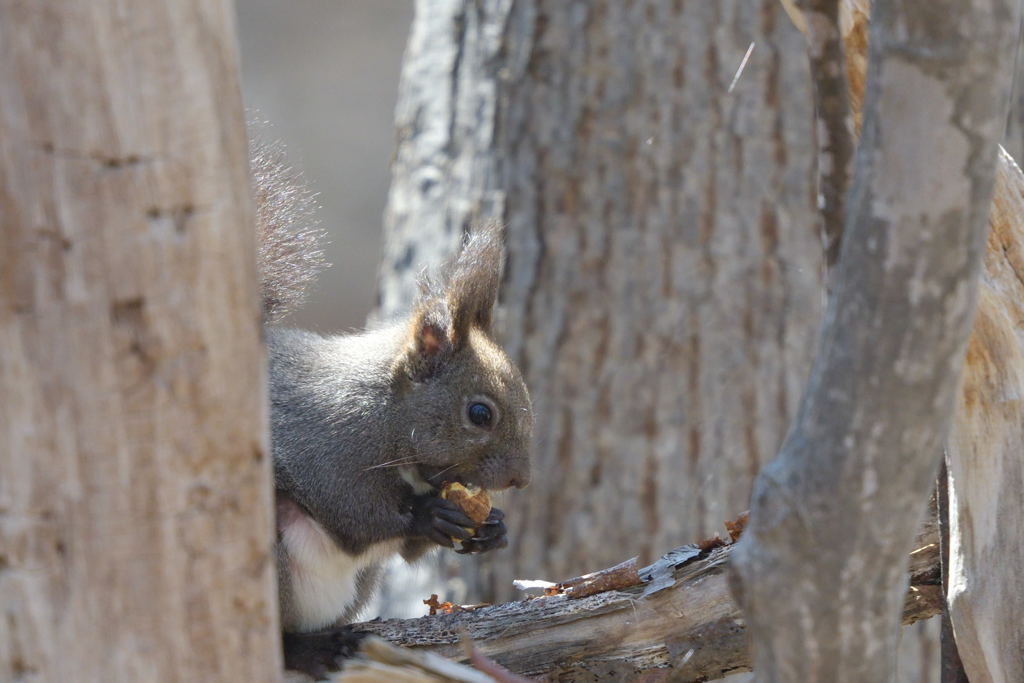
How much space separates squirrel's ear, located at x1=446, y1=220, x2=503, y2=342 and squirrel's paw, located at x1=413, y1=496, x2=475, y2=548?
0.32 metres

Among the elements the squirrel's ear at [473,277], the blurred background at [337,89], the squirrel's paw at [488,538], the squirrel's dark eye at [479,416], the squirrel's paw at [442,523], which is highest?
the blurred background at [337,89]

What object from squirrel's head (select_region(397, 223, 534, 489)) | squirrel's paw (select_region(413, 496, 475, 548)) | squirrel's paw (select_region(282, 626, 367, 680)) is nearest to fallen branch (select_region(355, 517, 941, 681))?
squirrel's paw (select_region(282, 626, 367, 680))

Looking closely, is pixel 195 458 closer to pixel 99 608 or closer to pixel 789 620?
pixel 99 608

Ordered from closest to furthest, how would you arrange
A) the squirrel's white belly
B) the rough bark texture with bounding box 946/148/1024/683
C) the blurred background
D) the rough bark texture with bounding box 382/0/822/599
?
1. the rough bark texture with bounding box 946/148/1024/683
2. the squirrel's white belly
3. the rough bark texture with bounding box 382/0/822/599
4. the blurred background

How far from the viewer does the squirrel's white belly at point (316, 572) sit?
1975 millimetres

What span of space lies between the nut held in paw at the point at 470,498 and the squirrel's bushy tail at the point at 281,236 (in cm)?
45

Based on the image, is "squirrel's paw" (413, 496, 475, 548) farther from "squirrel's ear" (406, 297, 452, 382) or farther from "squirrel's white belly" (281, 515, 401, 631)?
"squirrel's ear" (406, 297, 452, 382)

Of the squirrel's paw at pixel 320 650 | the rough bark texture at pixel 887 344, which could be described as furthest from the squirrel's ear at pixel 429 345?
the rough bark texture at pixel 887 344

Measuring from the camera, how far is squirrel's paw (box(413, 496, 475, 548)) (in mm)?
2080

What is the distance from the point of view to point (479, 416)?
2.17m

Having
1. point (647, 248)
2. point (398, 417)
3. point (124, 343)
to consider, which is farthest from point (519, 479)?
point (647, 248)

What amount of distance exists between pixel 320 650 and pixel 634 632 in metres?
0.50

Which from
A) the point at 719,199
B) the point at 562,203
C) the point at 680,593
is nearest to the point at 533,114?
the point at 562,203

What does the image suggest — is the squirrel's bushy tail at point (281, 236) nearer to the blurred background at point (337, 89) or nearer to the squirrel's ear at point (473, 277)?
the squirrel's ear at point (473, 277)
